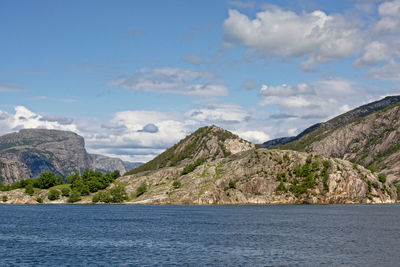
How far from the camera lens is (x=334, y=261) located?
82.8 metres

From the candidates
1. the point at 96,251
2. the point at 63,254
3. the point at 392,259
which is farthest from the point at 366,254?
the point at 63,254

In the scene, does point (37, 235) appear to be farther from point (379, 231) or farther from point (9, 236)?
point (379, 231)

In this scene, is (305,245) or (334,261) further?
(305,245)

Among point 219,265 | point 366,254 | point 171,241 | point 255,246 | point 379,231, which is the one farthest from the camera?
point 379,231

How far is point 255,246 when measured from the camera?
10188cm

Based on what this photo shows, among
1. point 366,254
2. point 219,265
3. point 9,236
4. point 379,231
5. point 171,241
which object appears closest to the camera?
point 219,265

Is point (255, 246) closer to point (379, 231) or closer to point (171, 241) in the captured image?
point (171, 241)

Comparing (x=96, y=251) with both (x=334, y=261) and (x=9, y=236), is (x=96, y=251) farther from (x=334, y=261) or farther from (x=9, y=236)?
(x=334, y=261)

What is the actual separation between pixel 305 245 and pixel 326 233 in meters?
28.4

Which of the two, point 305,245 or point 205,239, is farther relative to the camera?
point 205,239

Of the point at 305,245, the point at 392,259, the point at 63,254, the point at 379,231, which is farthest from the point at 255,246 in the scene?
the point at 379,231

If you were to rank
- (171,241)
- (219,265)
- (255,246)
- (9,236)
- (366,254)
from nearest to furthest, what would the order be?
(219,265), (366,254), (255,246), (171,241), (9,236)

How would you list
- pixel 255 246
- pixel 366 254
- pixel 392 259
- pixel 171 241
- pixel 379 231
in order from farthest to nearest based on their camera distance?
pixel 379 231, pixel 171 241, pixel 255 246, pixel 366 254, pixel 392 259

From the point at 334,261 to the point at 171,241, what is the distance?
43.7 metres
